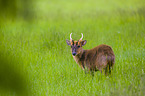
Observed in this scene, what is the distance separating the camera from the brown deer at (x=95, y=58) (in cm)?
501

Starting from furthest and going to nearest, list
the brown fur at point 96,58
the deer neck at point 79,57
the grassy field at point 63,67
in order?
the deer neck at point 79,57
the brown fur at point 96,58
the grassy field at point 63,67

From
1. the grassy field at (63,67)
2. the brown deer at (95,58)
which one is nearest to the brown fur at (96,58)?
the brown deer at (95,58)

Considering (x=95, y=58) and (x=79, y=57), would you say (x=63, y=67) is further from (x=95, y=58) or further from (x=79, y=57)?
(x=95, y=58)

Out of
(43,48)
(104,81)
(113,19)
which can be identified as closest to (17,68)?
(104,81)

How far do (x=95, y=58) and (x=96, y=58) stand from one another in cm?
5

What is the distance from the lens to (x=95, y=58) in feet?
17.8

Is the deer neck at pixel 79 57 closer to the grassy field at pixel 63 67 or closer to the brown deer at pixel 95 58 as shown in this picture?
the brown deer at pixel 95 58

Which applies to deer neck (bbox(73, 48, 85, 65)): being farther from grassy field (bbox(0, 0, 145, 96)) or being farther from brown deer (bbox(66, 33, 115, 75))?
grassy field (bbox(0, 0, 145, 96))

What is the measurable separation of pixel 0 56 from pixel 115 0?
773 inches

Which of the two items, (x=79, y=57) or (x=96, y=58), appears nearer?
(x=96, y=58)

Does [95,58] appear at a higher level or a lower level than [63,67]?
higher

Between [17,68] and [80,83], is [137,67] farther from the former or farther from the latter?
[17,68]

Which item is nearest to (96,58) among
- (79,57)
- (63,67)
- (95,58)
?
(95,58)

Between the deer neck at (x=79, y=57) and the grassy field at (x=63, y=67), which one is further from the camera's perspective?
the deer neck at (x=79, y=57)
